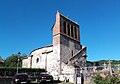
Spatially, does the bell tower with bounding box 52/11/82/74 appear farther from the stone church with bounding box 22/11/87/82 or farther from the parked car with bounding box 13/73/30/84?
the parked car with bounding box 13/73/30/84

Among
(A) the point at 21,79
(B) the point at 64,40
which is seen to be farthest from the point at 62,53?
(A) the point at 21,79

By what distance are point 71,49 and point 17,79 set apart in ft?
65.3

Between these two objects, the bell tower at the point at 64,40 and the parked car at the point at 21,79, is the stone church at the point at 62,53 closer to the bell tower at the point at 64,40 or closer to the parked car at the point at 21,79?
the bell tower at the point at 64,40

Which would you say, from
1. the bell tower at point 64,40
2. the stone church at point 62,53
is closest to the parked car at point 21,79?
the stone church at point 62,53

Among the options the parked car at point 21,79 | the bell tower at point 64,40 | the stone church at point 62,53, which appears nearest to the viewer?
the parked car at point 21,79

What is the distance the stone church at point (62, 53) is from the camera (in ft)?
118

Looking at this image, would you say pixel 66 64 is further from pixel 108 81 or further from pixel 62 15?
pixel 108 81

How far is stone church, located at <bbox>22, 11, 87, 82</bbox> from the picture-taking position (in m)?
36.0

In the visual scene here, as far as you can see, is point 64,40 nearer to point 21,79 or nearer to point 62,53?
point 62,53

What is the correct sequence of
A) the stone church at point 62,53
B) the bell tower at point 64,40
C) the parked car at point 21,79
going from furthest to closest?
the bell tower at point 64,40 → the stone church at point 62,53 → the parked car at point 21,79

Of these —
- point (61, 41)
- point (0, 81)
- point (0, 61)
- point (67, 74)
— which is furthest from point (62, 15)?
point (0, 61)

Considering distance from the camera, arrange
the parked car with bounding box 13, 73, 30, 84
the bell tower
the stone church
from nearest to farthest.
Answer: the parked car with bounding box 13, 73, 30, 84 → the stone church → the bell tower

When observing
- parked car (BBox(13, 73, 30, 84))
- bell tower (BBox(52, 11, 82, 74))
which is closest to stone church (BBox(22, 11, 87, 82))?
bell tower (BBox(52, 11, 82, 74))

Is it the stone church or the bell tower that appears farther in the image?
the bell tower
